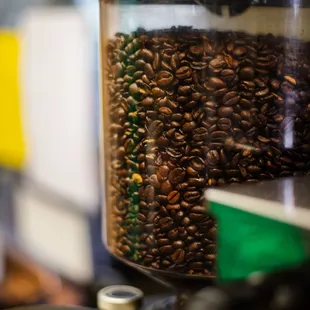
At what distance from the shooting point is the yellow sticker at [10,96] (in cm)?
187

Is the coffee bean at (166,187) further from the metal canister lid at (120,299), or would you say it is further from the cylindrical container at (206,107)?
the metal canister lid at (120,299)

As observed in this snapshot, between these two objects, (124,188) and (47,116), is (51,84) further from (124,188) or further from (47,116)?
(124,188)

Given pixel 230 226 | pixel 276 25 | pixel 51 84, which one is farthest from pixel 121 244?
pixel 51 84

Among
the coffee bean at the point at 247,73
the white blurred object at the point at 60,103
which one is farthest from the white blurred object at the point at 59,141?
the coffee bean at the point at 247,73

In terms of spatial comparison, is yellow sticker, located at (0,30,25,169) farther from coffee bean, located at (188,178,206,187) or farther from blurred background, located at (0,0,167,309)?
coffee bean, located at (188,178,206,187)

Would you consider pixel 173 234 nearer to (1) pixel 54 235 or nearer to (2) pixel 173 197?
(2) pixel 173 197

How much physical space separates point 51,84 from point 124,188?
46.1 inches

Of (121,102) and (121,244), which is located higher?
(121,102)

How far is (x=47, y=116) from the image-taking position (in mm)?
1753

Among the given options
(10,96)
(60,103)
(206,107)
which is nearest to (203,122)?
(206,107)

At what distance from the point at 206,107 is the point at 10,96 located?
1435mm

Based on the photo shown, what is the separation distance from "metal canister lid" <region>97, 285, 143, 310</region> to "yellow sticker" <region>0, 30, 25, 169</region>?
135cm

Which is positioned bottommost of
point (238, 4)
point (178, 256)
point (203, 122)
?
point (178, 256)

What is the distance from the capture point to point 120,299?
22.9 inches
